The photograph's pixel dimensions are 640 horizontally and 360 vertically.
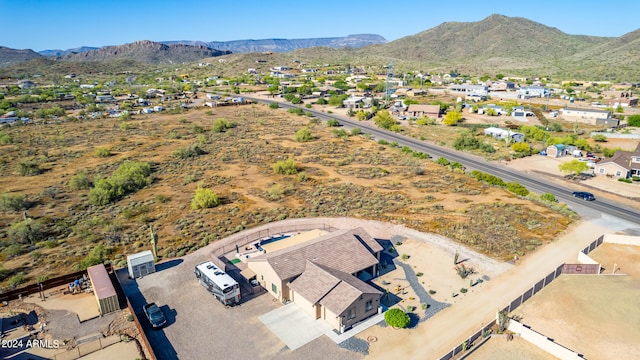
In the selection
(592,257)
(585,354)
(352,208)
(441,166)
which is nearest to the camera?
(585,354)

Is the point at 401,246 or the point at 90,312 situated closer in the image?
the point at 90,312

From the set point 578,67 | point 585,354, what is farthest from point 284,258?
point 578,67

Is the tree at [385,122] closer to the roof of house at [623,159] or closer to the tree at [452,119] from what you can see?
the tree at [452,119]

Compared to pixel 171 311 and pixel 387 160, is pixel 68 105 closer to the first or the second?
pixel 387 160

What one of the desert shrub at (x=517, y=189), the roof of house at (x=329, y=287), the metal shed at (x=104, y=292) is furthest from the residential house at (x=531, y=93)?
the metal shed at (x=104, y=292)

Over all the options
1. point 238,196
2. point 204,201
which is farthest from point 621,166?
point 204,201

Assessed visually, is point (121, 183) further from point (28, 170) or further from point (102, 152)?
point (102, 152)

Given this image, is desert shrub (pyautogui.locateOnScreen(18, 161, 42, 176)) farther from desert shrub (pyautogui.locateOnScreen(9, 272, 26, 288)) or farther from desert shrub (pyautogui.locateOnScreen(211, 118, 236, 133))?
desert shrub (pyautogui.locateOnScreen(211, 118, 236, 133))
